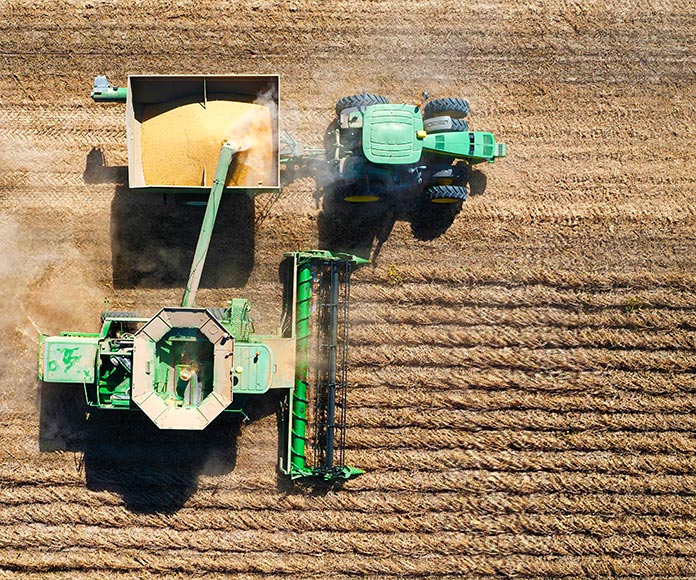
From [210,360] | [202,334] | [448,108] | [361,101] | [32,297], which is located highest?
[361,101]

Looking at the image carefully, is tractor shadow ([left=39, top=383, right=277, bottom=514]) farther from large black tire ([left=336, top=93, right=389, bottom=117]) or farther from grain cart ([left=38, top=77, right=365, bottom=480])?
large black tire ([left=336, top=93, right=389, bottom=117])

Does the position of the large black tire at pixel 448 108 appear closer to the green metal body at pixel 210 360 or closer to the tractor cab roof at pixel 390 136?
→ the tractor cab roof at pixel 390 136

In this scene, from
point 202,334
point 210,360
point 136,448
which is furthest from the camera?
point 136,448

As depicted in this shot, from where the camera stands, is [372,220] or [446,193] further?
[372,220]

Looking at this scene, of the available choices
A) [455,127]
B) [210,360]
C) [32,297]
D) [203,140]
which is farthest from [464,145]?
[32,297]

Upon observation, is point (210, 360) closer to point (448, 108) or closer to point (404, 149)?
point (404, 149)

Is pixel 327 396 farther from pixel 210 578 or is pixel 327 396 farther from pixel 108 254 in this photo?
pixel 108 254
